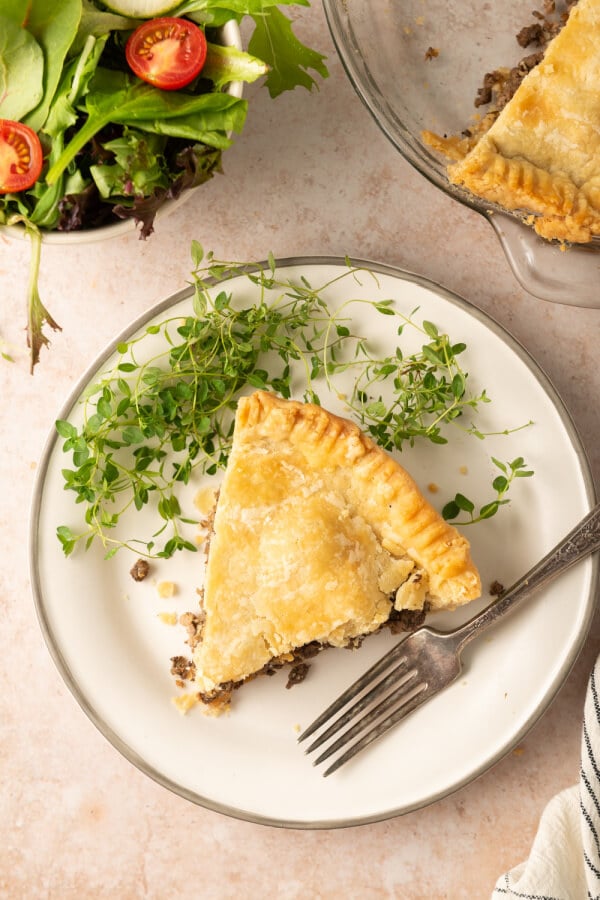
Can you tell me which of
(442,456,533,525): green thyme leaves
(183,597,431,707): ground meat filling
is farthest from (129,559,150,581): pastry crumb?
(442,456,533,525): green thyme leaves

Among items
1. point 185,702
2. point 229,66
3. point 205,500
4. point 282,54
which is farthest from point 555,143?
point 185,702

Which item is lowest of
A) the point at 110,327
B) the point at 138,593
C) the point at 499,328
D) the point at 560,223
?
the point at 138,593

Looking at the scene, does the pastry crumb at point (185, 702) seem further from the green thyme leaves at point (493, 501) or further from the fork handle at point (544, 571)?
the green thyme leaves at point (493, 501)

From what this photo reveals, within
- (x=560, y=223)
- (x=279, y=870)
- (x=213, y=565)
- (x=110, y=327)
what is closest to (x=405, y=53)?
(x=560, y=223)

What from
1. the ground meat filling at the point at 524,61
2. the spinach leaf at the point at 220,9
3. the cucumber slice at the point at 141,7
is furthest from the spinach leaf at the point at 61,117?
the ground meat filling at the point at 524,61

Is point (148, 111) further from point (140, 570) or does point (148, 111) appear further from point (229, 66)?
point (140, 570)

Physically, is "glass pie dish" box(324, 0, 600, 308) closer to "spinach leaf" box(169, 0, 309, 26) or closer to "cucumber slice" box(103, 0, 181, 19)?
"spinach leaf" box(169, 0, 309, 26)

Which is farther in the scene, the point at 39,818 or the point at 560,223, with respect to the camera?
the point at 39,818

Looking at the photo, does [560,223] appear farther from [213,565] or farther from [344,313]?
[213,565]
